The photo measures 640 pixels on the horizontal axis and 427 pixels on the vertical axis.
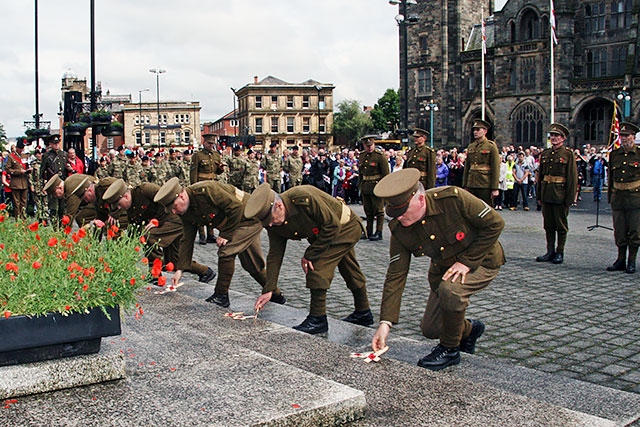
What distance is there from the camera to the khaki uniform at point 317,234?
661 cm

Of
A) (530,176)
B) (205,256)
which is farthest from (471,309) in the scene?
(530,176)

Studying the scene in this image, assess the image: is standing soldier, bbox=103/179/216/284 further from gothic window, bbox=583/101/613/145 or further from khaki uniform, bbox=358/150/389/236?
gothic window, bbox=583/101/613/145

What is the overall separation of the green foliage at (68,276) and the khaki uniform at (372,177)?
397 inches

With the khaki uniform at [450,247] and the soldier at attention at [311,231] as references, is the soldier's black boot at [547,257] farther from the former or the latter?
the khaki uniform at [450,247]

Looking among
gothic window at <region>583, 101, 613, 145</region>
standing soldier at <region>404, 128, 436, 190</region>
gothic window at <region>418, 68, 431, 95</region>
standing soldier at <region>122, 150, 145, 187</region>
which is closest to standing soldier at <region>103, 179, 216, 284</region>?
standing soldier at <region>404, 128, 436, 190</region>

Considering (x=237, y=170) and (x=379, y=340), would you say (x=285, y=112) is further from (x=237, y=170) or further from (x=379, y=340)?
Answer: (x=379, y=340)

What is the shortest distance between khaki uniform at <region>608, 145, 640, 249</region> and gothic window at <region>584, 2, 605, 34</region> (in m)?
51.2

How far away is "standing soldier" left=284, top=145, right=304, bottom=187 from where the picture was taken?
2681 centimetres

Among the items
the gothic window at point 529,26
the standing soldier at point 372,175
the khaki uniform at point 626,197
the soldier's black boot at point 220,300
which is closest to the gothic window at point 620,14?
the gothic window at point 529,26

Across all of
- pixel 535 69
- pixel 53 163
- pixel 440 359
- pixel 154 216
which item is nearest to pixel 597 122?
pixel 535 69

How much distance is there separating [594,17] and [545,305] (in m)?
55.3

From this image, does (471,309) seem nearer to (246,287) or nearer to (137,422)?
(246,287)

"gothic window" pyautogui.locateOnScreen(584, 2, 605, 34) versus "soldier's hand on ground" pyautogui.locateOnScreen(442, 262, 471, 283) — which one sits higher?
"gothic window" pyautogui.locateOnScreen(584, 2, 605, 34)

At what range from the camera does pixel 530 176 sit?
1030 inches
